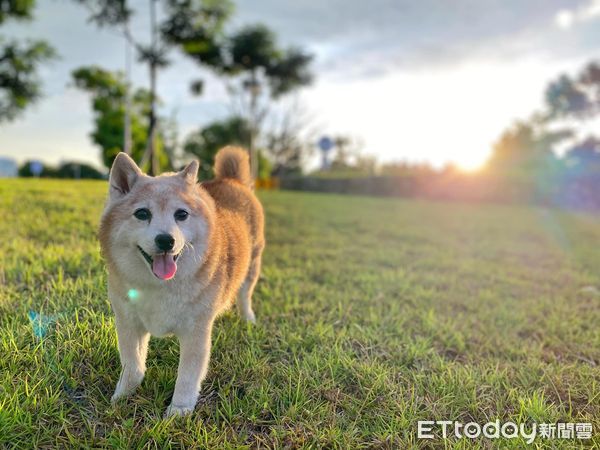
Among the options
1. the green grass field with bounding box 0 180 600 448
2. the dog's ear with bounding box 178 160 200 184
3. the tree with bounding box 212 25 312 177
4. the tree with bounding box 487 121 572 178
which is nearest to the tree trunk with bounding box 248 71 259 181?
the tree with bounding box 212 25 312 177

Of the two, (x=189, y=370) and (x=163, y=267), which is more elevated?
(x=163, y=267)

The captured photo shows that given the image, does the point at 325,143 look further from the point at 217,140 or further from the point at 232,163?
the point at 232,163

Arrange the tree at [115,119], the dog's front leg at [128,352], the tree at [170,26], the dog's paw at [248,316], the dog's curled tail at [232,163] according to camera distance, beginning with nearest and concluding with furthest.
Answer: the dog's front leg at [128,352] → the dog's paw at [248,316] → the dog's curled tail at [232,163] → the tree at [170,26] → the tree at [115,119]

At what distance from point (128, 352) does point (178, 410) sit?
43cm

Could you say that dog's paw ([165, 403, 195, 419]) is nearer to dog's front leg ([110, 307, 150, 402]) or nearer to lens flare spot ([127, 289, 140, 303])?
dog's front leg ([110, 307, 150, 402])

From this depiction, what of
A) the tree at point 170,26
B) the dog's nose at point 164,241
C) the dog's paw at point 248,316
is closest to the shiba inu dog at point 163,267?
the dog's nose at point 164,241

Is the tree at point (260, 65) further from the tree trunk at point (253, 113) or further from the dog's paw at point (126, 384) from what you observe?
the dog's paw at point (126, 384)

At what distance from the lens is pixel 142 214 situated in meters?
2.23

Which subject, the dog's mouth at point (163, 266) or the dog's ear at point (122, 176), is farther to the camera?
the dog's ear at point (122, 176)

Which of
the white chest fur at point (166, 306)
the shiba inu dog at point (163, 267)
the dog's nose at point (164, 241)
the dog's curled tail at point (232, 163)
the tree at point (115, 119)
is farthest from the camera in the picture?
the tree at point (115, 119)

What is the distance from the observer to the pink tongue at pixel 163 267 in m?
2.15

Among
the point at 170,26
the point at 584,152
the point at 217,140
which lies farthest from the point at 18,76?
the point at 584,152

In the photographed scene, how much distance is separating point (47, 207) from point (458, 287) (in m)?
6.27

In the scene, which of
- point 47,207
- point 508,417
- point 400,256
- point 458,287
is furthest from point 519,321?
point 47,207
